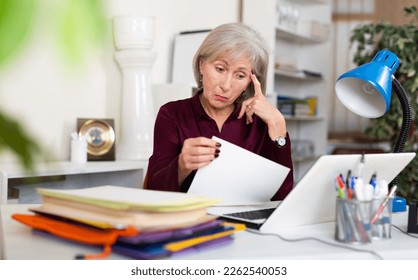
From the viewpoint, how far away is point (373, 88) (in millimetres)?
1284

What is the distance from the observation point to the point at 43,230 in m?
0.89

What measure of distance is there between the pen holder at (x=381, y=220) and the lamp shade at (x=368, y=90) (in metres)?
0.36

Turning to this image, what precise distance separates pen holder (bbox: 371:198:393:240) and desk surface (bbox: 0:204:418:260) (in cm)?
1

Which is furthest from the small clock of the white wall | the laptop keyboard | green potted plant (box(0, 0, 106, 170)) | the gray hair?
green potted plant (box(0, 0, 106, 170))

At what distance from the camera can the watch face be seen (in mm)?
2820

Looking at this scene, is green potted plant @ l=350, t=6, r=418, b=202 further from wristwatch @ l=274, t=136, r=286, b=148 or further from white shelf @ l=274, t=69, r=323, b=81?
wristwatch @ l=274, t=136, r=286, b=148

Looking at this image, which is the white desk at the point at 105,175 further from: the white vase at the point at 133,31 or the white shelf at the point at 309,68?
the white shelf at the point at 309,68

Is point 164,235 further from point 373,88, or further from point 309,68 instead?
point 309,68

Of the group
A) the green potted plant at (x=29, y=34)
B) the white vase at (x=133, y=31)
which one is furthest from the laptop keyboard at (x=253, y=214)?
the white vase at (x=133, y=31)

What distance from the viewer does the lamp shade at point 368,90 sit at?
1.21 m

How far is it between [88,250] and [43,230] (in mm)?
144

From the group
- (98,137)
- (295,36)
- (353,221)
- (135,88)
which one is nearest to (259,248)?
(353,221)

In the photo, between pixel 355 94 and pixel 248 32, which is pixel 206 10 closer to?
pixel 248 32

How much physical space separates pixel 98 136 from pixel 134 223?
2.15 metres
